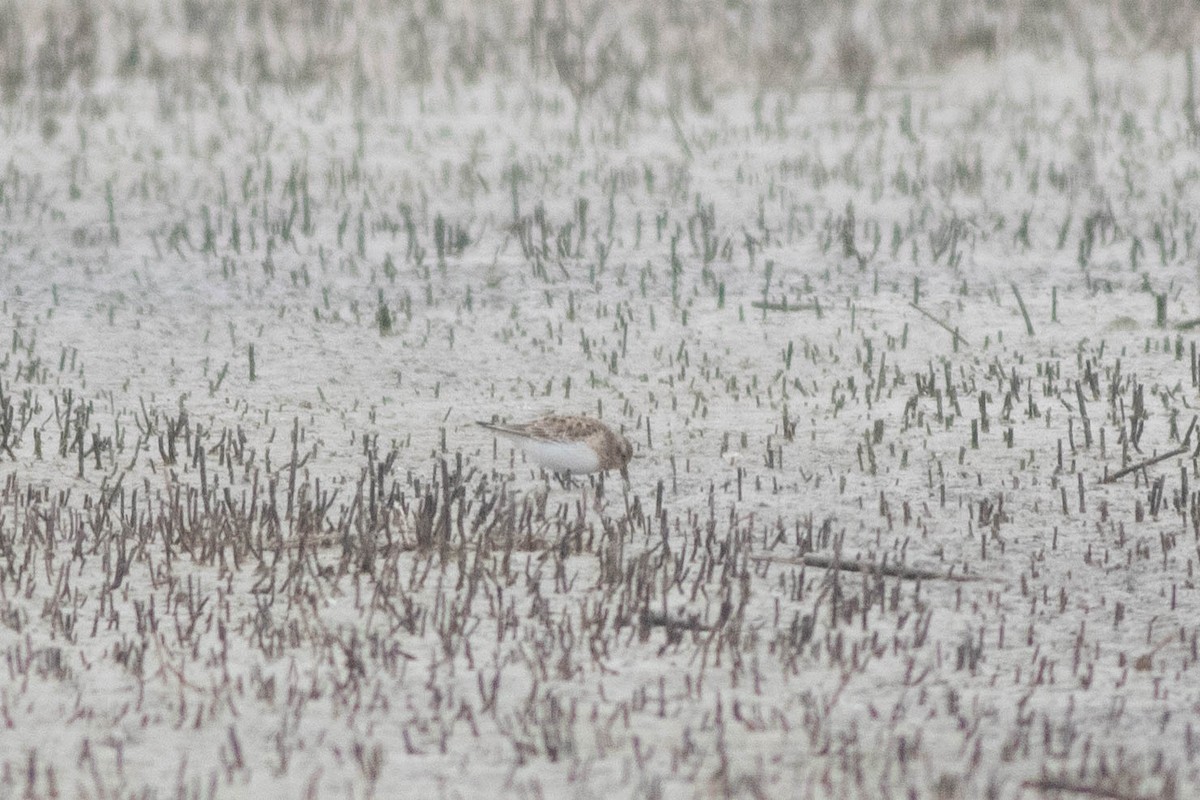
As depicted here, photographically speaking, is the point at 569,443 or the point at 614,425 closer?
the point at 569,443

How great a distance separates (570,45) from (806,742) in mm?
Answer: 14228

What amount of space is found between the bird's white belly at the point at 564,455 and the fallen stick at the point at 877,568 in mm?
1046

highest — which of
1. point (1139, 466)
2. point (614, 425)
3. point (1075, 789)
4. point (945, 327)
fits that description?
point (945, 327)

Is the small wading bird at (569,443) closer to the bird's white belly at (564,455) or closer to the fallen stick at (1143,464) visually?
the bird's white belly at (564,455)

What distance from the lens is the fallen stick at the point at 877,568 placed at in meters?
6.01

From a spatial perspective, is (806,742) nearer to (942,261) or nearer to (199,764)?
(199,764)

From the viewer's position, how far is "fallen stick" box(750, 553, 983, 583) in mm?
6008

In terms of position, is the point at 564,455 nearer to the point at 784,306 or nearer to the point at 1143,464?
the point at 1143,464

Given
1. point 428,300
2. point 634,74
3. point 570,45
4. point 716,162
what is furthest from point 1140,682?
point 570,45

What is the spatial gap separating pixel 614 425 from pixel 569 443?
1810mm

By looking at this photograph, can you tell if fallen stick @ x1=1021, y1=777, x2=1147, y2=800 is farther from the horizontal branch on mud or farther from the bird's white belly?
the horizontal branch on mud

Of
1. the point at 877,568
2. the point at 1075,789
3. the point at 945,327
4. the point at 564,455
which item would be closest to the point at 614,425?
the point at 564,455

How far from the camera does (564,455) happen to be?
278 inches

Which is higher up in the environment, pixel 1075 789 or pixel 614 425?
pixel 614 425
